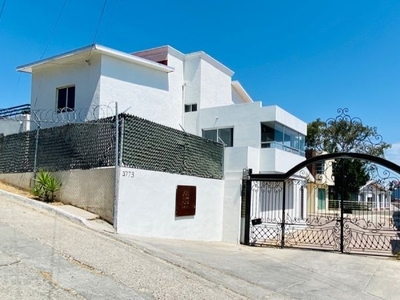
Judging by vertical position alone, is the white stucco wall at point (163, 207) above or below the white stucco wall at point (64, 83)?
below

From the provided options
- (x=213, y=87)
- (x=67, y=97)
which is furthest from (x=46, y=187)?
(x=213, y=87)

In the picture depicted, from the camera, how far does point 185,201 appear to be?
1224 cm

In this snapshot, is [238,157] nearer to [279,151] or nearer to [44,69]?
[279,151]

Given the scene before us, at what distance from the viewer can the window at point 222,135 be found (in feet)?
68.0

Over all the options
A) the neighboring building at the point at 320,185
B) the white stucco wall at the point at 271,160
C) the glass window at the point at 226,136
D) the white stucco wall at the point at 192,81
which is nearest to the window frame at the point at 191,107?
the white stucco wall at the point at 192,81

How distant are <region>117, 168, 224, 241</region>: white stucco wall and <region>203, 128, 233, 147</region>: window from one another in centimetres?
645

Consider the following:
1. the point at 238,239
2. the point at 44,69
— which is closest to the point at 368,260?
the point at 238,239

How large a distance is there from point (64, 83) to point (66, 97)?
703 mm

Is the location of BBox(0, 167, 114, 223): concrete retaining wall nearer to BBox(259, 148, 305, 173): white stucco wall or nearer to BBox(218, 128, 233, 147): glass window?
BBox(259, 148, 305, 173): white stucco wall

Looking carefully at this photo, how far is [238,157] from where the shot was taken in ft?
55.2

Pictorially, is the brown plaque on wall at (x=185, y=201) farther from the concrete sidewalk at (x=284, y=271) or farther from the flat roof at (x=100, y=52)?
the flat roof at (x=100, y=52)

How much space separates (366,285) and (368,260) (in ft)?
11.1

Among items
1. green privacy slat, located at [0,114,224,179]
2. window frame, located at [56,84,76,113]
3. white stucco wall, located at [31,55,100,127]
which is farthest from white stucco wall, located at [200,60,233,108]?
green privacy slat, located at [0,114,224,179]

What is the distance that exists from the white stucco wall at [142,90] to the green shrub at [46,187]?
7019mm
